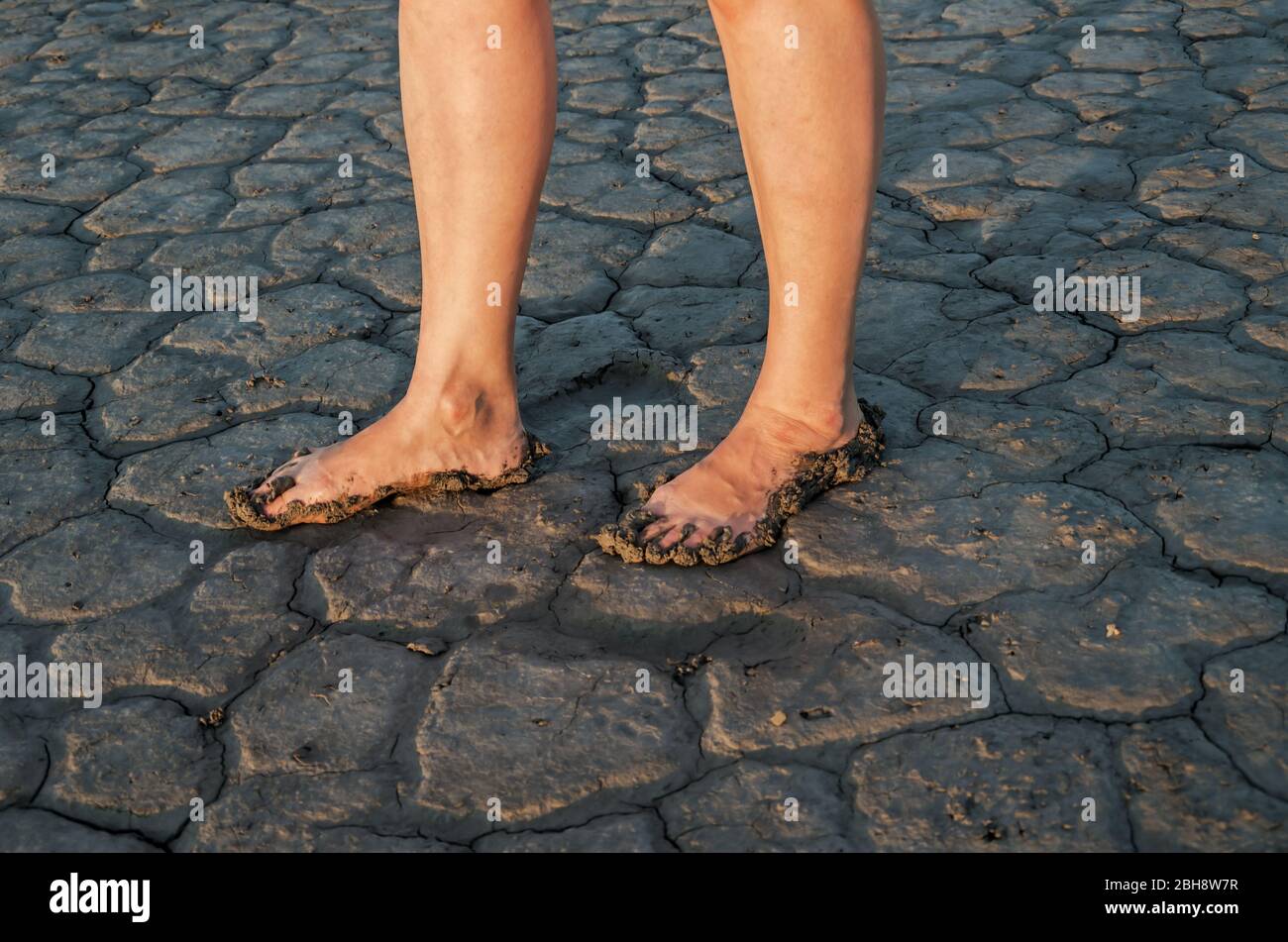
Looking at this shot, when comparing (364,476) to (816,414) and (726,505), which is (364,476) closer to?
(726,505)

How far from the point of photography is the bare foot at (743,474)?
1696 mm

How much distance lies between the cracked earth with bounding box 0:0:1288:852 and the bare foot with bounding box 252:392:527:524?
6 centimetres

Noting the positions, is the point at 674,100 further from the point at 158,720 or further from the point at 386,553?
the point at 158,720

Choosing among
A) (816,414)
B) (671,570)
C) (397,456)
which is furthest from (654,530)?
(397,456)

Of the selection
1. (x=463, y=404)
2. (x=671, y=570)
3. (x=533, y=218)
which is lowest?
(x=671, y=570)

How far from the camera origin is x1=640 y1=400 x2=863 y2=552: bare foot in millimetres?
1696

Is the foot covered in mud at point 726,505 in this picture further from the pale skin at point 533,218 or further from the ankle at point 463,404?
the ankle at point 463,404

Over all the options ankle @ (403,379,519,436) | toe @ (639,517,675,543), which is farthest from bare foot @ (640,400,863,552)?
ankle @ (403,379,519,436)

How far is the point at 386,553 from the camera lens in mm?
1758

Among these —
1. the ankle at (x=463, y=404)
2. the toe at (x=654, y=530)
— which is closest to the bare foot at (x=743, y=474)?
the toe at (x=654, y=530)

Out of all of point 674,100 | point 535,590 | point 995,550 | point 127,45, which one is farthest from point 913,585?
point 127,45

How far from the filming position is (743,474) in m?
1.72

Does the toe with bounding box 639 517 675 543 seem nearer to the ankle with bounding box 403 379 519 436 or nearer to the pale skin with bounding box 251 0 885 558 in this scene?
the pale skin with bounding box 251 0 885 558

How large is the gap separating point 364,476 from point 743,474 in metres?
0.52
